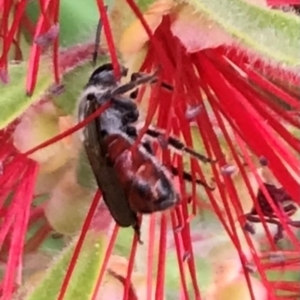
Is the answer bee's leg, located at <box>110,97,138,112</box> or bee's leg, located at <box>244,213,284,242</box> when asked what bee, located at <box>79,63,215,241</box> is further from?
bee's leg, located at <box>244,213,284,242</box>

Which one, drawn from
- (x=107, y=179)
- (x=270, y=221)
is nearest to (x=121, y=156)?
(x=107, y=179)

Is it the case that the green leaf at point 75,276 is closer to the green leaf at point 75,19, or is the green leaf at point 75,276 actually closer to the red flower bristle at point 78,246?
the red flower bristle at point 78,246

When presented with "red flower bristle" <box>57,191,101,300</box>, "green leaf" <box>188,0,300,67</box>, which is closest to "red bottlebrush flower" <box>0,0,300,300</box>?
"red flower bristle" <box>57,191,101,300</box>

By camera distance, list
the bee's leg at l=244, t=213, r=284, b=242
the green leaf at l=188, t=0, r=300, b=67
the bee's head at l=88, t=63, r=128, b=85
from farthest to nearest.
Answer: the bee's leg at l=244, t=213, r=284, b=242
the bee's head at l=88, t=63, r=128, b=85
the green leaf at l=188, t=0, r=300, b=67

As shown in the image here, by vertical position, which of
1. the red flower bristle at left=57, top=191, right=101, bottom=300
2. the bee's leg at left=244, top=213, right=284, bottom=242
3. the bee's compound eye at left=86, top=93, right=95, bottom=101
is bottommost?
the bee's leg at left=244, top=213, right=284, bottom=242

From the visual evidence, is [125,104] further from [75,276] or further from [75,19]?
[75,19]

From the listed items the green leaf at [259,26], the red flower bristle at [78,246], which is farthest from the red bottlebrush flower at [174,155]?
the green leaf at [259,26]

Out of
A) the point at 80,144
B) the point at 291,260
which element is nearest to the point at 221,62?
the point at 80,144
